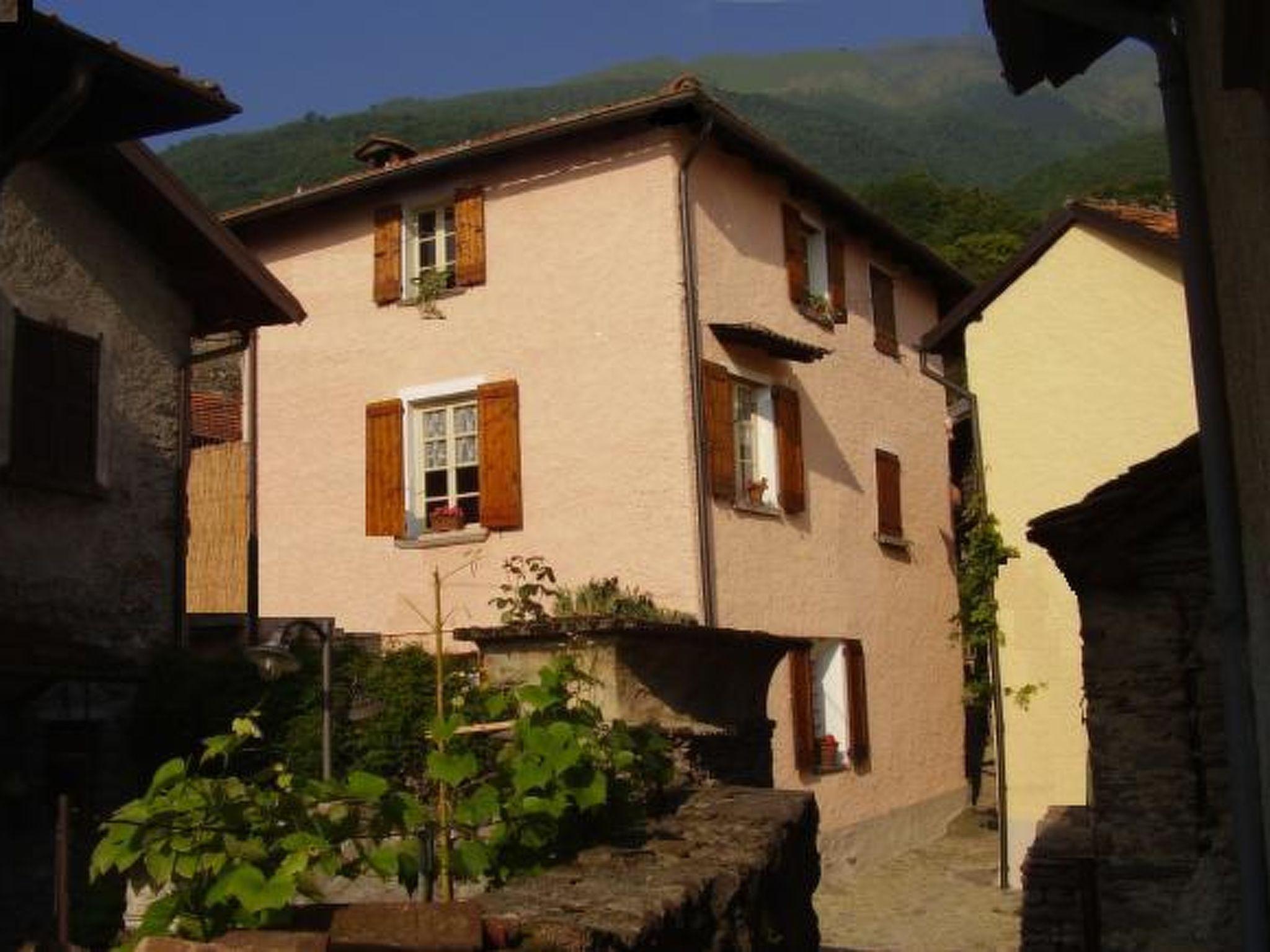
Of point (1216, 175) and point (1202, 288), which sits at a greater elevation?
point (1216, 175)

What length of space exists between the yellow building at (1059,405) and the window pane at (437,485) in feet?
17.8

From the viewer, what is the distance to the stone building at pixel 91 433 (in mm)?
9594

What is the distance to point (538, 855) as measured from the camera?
5.31 m

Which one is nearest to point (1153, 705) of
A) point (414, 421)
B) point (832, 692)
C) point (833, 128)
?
point (832, 692)

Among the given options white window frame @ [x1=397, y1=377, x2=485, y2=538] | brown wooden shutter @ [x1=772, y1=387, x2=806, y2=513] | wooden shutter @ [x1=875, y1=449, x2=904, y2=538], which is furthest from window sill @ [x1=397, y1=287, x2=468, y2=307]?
wooden shutter @ [x1=875, y1=449, x2=904, y2=538]

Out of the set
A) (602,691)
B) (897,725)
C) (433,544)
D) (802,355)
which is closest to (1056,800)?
(897,725)

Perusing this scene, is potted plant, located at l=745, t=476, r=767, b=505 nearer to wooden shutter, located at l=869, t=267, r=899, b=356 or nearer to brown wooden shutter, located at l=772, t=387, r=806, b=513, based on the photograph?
brown wooden shutter, located at l=772, t=387, r=806, b=513

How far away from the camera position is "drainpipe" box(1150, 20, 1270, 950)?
4539 millimetres

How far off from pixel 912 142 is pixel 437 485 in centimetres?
11384

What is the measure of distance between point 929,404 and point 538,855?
16.2 metres

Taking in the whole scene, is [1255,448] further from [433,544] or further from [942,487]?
[942,487]

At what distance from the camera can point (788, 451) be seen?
1664cm

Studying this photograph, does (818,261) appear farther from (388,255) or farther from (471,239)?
(388,255)

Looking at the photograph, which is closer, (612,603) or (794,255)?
(612,603)
